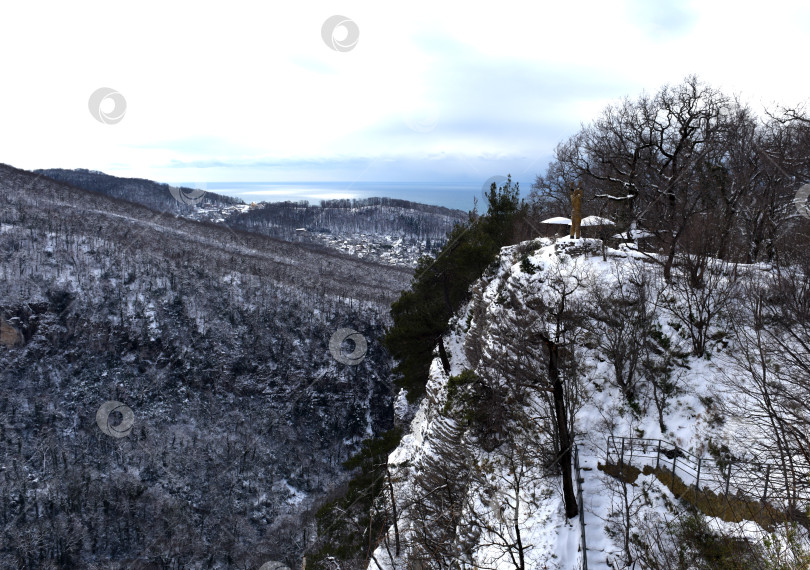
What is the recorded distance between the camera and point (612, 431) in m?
12.6

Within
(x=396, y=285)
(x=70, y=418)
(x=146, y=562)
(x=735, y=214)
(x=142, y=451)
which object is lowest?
(x=146, y=562)

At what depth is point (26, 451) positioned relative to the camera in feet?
136

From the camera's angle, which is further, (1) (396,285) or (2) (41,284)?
(1) (396,285)

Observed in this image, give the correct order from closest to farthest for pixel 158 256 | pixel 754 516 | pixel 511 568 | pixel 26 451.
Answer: pixel 754 516 → pixel 511 568 → pixel 26 451 → pixel 158 256

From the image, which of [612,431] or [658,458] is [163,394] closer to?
[612,431]

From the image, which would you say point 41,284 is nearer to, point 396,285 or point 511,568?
point 396,285

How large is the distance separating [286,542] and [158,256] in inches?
2067

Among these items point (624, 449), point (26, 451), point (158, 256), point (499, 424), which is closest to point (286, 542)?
point (26, 451)

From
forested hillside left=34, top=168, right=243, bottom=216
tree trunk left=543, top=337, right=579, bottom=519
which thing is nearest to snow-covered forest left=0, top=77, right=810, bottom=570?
tree trunk left=543, top=337, right=579, bottom=519

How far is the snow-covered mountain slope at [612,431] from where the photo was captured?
928 cm

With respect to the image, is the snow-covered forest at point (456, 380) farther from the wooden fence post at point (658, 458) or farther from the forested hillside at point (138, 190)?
the forested hillside at point (138, 190)

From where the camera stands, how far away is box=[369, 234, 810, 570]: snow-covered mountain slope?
928cm

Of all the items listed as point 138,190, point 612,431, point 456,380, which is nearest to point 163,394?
point 456,380

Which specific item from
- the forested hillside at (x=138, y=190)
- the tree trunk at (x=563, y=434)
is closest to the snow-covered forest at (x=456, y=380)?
the tree trunk at (x=563, y=434)
